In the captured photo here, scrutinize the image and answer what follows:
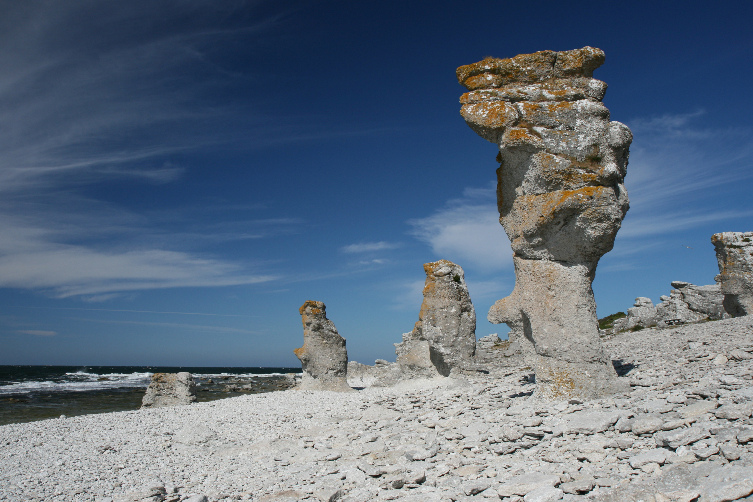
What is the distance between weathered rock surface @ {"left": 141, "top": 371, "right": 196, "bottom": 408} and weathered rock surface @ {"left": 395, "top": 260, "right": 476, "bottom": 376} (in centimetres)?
934

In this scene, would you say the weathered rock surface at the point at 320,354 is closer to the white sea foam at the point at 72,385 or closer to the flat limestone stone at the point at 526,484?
the flat limestone stone at the point at 526,484

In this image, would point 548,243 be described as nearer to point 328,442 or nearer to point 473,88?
point 473,88

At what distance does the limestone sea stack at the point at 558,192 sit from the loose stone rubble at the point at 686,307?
16.8m

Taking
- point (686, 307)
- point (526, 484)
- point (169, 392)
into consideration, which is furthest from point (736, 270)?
point (169, 392)

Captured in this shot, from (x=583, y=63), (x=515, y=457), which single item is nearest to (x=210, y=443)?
(x=515, y=457)

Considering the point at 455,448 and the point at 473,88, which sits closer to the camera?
the point at 455,448

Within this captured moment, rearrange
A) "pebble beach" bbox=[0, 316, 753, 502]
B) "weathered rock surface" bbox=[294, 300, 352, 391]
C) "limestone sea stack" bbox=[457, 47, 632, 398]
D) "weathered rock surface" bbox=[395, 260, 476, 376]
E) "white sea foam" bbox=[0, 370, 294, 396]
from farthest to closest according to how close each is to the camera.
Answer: "white sea foam" bbox=[0, 370, 294, 396] < "weathered rock surface" bbox=[294, 300, 352, 391] < "weathered rock surface" bbox=[395, 260, 476, 376] < "limestone sea stack" bbox=[457, 47, 632, 398] < "pebble beach" bbox=[0, 316, 753, 502]

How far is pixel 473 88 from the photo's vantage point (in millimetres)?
8781

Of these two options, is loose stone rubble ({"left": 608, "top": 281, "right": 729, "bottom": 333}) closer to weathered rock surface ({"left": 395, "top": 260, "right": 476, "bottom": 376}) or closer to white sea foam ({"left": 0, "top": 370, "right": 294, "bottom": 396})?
weathered rock surface ({"left": 395, "top": 260, "right": 476, "bottom": 376})

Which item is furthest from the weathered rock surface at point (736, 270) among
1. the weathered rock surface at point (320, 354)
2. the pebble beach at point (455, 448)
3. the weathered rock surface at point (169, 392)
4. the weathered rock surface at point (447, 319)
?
the weathered rock surface at point (169, 392)

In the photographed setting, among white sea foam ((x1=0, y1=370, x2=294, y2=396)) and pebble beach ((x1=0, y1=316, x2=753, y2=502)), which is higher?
pebble beach ((x1=0, y1=316, x2=753, y2=502))

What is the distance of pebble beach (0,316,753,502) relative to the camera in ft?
15.0

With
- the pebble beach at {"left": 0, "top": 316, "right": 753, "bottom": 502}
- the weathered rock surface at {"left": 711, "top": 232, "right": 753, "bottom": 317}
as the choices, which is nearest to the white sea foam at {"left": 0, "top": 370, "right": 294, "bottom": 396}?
the pebble beach at {"left": 0, "top": 316, "right": 753, "bottom": 502}

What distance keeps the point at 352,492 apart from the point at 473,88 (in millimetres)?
7053
